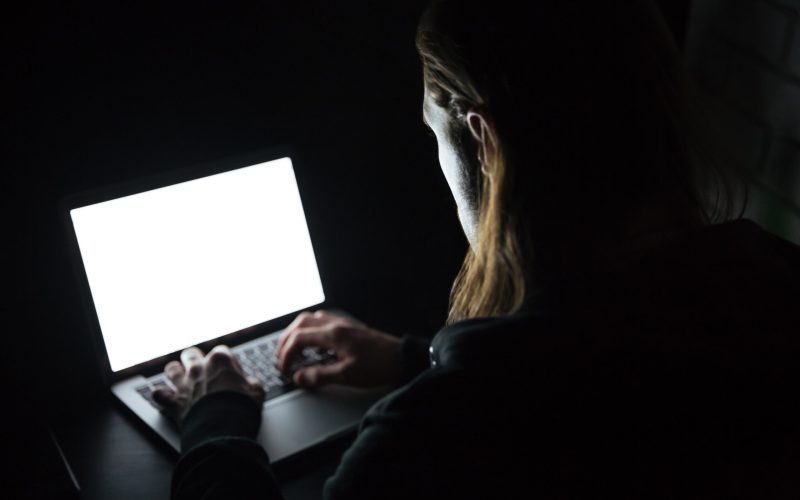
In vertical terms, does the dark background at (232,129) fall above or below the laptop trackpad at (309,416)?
above

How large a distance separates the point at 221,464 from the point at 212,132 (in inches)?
22.2

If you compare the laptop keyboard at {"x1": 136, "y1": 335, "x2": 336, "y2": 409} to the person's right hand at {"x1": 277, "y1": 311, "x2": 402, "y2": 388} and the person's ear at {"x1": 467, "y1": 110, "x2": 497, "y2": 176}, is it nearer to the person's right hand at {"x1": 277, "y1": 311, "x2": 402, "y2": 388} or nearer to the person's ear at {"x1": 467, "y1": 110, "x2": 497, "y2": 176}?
the person's right hand at {"x1": 277, "y1": 311, "x2": 402, "y2": 388}

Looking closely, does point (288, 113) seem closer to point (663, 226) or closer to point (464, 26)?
point (464, 26)

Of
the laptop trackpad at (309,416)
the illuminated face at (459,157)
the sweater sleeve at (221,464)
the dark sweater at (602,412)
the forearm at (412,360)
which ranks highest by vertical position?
the illuminated face at (459,157)

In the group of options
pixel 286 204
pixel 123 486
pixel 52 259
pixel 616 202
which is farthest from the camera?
pixel 286 204

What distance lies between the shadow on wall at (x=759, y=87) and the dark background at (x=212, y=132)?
540mm

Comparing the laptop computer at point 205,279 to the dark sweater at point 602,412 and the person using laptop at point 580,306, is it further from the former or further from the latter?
the dark sweater at point 602,412

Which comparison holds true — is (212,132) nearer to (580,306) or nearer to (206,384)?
(206,384)

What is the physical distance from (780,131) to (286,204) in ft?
2.72

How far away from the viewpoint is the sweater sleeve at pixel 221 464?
779 millimetres

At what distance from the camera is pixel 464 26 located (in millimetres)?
701

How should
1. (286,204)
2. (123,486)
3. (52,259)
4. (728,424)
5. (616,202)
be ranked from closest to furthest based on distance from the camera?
(728,424) → (616,202) → (123,486) → (52,259) → (286,204)

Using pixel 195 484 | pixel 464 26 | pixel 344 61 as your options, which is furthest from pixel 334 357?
pixel 464 26

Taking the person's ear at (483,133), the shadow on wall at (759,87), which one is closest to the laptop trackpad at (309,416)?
the person's ear at (483,133)
